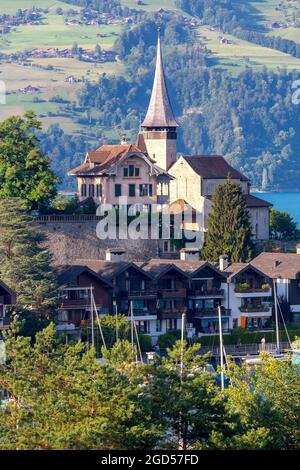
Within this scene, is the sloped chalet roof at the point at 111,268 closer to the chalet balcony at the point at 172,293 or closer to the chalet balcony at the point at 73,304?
the chalet balcony at the point at 172,293

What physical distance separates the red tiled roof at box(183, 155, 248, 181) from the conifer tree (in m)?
7.04

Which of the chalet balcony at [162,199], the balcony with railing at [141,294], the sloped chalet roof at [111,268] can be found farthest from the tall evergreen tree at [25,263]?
the chalet balcony at [162,199]

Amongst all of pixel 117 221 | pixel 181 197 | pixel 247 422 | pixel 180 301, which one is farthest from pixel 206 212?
pixel 247 422

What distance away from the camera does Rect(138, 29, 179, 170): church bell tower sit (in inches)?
3841

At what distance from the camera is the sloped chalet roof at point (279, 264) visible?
7481 cm

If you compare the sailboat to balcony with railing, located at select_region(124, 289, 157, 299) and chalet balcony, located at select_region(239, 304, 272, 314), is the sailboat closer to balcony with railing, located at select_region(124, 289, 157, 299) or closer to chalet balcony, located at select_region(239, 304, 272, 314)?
chalet balcony, located at select_region(239, 304, 272, 314)

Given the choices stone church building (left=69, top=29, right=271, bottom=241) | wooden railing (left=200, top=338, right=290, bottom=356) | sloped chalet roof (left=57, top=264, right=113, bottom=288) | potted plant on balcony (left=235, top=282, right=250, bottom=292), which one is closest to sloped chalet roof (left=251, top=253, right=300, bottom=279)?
potted plant on balcony (left=235, top=282, right=250, bottom=292)

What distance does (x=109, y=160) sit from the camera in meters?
85.9

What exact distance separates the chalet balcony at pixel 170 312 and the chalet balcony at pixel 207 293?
2.97 feet

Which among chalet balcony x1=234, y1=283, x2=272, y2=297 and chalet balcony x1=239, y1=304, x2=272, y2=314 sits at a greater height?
chalet balcony x1=234, y1=283, x2=272, y2=297

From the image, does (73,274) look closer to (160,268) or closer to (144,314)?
(144,314)

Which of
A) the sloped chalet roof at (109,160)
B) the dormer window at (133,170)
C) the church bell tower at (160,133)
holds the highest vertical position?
the church bell tower at (160,133)

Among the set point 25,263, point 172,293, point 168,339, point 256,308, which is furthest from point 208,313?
point 25,263

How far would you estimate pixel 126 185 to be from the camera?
84.3 metres
